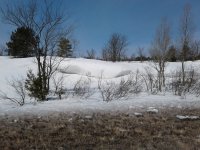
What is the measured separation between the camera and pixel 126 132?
6566mm

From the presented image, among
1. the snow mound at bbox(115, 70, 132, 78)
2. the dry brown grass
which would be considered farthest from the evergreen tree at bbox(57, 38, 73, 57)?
the snow mound at bbox(115, 70, 132, 78)

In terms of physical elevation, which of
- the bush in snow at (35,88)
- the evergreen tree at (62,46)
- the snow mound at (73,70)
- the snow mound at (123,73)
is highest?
the evergreen tree at (62,46)

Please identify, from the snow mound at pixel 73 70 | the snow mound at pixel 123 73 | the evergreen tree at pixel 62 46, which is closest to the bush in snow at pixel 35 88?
the evergreen tree at pixel 62 46

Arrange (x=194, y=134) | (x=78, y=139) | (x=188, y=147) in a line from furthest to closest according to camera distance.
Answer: (x=194, y=134)
(x=78, y=139)
(x=188, y=147)

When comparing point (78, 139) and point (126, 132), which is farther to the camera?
point (126, 132)

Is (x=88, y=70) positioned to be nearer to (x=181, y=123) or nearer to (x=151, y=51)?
(x=151, y=51)

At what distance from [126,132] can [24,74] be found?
19.4 metres

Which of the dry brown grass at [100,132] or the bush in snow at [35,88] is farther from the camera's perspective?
the bush in snow at [35,88]

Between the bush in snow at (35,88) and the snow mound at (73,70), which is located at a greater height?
the snow mound at (73,70)

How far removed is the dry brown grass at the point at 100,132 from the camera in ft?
18.3

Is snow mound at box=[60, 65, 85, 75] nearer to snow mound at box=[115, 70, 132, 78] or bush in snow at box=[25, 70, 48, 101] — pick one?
snow mound at box=[115, 70, 132, 78]

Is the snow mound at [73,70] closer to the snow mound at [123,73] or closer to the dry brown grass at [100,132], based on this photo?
the snow mound at [123,73]

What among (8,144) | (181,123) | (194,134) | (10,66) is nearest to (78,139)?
(8,144)

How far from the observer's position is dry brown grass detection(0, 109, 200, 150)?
559 cm
